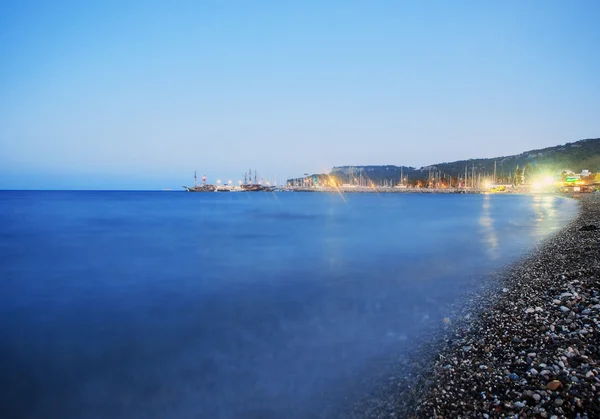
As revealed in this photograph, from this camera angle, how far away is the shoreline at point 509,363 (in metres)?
4.99

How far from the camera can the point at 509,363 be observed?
20.2 feet

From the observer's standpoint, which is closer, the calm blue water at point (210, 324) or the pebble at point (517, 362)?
the pebble at point (517, 362)

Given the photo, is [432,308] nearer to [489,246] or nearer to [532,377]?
[532,377]

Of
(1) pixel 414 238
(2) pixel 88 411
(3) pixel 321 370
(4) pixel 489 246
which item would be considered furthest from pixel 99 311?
(1) pixel 414 238

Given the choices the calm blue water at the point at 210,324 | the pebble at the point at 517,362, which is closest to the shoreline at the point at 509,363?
the pebble at the point at 517,362

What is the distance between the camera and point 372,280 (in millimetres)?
15500

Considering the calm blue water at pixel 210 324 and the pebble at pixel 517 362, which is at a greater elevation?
the pebble at pixel 517 362

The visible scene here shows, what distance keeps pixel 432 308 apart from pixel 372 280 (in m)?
4.74

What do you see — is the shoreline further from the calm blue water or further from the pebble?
the calm blue water

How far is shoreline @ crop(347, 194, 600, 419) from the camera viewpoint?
4988mm

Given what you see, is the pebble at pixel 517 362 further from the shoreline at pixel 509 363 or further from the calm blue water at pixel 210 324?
the calm blue water at pixel 210 324

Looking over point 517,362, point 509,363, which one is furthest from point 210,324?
point 517,362

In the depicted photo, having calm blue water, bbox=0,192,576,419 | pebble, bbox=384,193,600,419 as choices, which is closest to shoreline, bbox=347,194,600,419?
pebble, bbox=384,193,600,419

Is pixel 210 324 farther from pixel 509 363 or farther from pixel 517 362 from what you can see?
pixel 517 362
